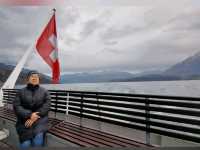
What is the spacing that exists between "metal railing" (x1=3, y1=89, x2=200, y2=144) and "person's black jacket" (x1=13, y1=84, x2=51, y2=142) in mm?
1346

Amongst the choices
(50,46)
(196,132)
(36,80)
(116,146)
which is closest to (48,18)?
(50,46)

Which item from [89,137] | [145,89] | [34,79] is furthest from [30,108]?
[145,89]

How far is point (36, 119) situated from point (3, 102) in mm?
8324

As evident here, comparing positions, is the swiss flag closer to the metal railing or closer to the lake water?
the lake water

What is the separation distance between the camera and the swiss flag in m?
8.06

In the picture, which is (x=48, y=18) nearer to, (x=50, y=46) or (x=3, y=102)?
(x=50, y=46)

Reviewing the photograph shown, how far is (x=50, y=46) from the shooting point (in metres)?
8.67

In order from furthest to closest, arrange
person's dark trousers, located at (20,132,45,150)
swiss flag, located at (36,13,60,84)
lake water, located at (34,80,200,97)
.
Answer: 1. lake water, located at (34,80,200,97)
2. swiss flag, located at (36,13,60,84)
3. person's dark trousers, located at (20,132,45,150)

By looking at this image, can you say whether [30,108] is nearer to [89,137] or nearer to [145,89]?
[89,137]

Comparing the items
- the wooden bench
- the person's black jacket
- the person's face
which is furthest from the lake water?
the person's face

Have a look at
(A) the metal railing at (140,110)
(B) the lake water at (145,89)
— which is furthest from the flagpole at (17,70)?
(A) the metal railing at (140,110)

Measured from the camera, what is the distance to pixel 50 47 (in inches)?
338

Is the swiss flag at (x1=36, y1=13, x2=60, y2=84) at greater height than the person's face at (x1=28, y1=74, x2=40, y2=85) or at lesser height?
greater

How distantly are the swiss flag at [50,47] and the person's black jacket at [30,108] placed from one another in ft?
10.7
